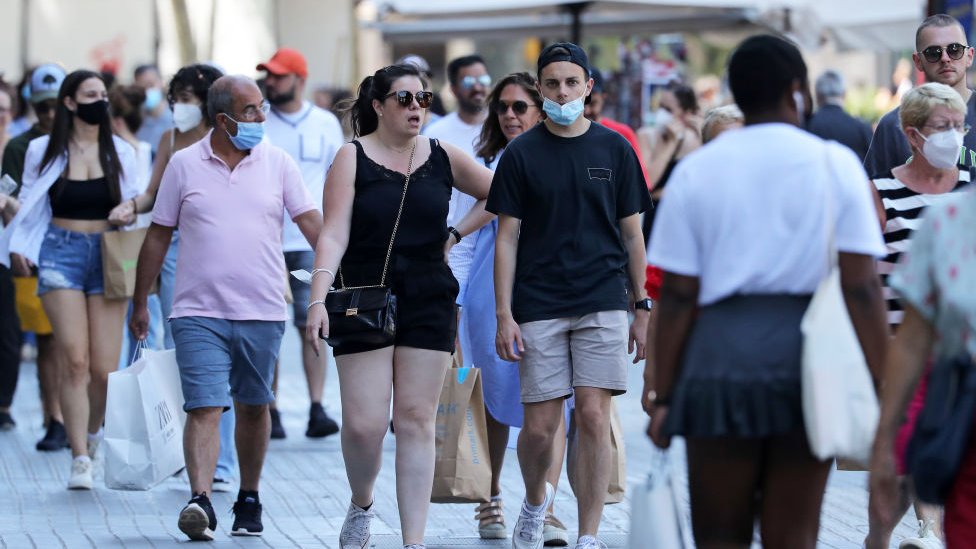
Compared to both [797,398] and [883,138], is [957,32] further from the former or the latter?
[797,398]

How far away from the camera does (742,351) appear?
440 cm

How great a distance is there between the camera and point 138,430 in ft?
24.9

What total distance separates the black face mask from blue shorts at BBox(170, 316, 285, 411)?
2.00 metres

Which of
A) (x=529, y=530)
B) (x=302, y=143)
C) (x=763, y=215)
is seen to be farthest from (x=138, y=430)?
(x=763, y=215)

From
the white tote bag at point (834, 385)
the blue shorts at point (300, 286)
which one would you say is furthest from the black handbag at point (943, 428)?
the blue shorts at point (300, 286)

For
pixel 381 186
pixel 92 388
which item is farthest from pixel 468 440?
pixel 92 388

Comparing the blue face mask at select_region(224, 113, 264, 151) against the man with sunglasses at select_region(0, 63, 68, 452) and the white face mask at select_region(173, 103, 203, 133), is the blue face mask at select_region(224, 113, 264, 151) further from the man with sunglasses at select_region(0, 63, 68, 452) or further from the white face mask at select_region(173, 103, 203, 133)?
the man with sunglasses at select_region(0, 63, 68, 452)

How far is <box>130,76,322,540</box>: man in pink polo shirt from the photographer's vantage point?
746 cm

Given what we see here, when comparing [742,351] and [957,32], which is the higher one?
[957,32]

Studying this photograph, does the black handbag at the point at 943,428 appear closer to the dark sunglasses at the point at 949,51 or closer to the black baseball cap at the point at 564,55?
the black baseball cap at the point at 564,55

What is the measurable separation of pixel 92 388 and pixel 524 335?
3.44 metres

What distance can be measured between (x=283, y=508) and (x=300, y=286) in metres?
3.10

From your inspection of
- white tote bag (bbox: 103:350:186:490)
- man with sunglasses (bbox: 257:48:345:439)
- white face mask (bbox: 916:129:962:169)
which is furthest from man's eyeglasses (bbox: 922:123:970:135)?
man with sunglasses (bbox: 257:48:345:439)

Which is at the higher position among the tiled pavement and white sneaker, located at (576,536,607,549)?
white sneaker, located at (576,536,607,549)
